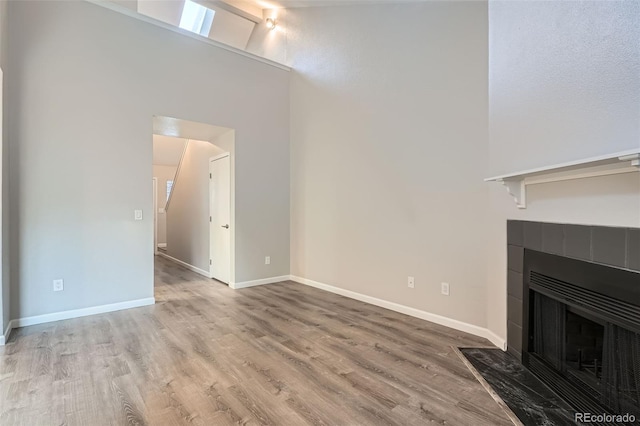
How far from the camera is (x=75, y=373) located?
217 cm

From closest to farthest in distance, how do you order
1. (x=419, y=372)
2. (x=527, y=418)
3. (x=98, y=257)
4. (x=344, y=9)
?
(x=527, y=418) < (x=419, y=372) < (x=98, y=257) < (x=344, y=9)

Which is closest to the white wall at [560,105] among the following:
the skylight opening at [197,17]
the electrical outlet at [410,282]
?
the electrical outlet at [410,282]

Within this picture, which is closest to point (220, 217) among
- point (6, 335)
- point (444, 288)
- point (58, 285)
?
point (58, 285)

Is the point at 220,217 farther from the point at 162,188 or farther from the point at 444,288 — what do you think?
the point at 162,188

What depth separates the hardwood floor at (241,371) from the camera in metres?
1.73

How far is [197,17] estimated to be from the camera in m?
6.55

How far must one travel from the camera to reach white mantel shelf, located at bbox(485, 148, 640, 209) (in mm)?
1244

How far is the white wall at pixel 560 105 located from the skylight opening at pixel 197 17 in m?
5.79

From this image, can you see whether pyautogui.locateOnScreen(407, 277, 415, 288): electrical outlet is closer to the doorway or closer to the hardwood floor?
the hardwood floor

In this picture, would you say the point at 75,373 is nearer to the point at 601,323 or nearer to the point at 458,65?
the point at 601,323

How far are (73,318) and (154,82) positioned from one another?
284cm

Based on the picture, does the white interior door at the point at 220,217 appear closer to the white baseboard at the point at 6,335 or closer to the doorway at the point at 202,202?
the doorway at the point at 202,202

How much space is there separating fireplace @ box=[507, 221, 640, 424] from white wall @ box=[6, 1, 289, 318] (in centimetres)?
389

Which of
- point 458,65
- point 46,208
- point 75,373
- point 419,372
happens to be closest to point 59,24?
point 46,208
